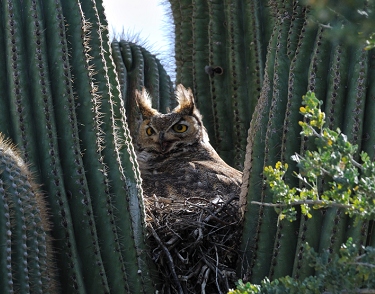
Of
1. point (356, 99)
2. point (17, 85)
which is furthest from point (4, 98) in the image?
point (356, 99)

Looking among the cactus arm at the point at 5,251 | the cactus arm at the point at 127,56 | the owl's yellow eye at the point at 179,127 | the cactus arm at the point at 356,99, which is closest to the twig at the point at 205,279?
the cactus arm at the point at 356,99

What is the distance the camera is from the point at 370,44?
2.54 meters

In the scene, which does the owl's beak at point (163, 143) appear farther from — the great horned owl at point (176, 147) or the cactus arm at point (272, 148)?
the cactus arm at point (272, 148)

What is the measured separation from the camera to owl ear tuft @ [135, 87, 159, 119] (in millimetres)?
6809

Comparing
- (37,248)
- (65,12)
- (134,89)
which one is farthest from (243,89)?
(37,248)

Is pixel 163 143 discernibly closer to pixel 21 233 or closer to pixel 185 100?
pixel 185 100

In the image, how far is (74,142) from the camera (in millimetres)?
4328

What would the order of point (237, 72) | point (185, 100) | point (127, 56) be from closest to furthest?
point (237, 72) < point (185, 100) < point (127, 56)

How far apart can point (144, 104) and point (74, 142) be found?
2504 millimetres

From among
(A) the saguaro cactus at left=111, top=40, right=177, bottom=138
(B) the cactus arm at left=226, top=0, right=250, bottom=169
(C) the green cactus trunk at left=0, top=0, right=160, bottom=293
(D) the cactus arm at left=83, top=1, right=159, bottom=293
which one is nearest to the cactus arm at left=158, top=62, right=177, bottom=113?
(A) the saguaro cactus at left=111, top=40, right=177, bottom=138

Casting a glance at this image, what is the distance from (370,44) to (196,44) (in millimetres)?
4208

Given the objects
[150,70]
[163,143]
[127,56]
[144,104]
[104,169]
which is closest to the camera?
[104,169]

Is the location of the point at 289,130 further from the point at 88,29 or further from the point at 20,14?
the point at 20,14

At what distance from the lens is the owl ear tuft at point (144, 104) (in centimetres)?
681
